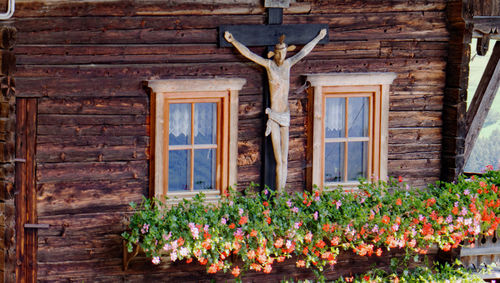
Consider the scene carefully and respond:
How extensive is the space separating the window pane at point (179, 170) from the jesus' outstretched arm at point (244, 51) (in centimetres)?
132

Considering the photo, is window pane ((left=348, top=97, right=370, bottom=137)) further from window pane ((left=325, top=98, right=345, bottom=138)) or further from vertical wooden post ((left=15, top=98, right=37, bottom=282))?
vertical wooden post ((left=15, top=98, right=37, bottom=282))

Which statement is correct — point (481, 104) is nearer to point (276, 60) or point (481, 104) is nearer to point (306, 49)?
point (306, 49)

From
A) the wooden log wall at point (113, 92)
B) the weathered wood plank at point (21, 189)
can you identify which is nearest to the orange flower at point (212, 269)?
the wooden log wall at point (113, 92)

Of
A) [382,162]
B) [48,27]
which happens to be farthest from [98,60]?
[382,162]

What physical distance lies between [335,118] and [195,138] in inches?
73.4

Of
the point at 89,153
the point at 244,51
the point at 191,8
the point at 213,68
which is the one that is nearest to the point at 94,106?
the point at 89,153

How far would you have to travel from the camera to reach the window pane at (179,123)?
10.3 meters

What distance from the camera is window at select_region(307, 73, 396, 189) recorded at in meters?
11.0

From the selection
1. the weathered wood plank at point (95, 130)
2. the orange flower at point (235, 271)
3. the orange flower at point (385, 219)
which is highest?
the weathered wood plank at point (95, 130)

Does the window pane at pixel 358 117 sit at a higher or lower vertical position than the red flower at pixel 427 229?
higher

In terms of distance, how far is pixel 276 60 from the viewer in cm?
1057

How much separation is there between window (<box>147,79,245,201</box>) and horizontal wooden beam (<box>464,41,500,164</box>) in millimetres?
3974

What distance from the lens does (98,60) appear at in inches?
390

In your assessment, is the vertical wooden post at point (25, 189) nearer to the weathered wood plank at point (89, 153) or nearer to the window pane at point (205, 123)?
the weathered wood plank at point (89, 153)
